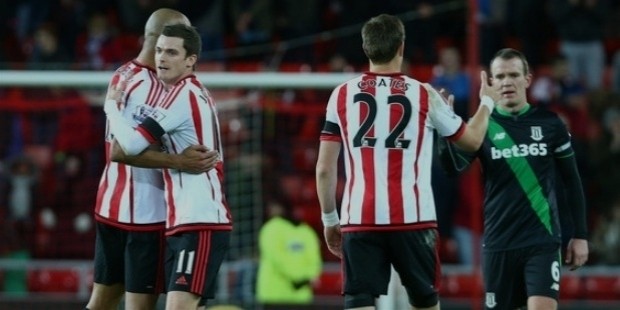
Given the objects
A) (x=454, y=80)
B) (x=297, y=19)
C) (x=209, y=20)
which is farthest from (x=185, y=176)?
(x=297, y=19)

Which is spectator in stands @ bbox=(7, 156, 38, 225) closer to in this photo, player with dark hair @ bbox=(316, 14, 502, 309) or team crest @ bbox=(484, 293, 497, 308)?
team crest @ bbox=(484, 293, 497, 308)

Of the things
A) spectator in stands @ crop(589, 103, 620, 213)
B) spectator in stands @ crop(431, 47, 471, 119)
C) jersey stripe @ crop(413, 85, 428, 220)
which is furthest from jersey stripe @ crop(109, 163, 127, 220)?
spectator in stands @ crop(589, 103, 620, 213)

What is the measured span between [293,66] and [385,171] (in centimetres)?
866

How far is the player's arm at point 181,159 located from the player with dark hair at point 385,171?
0.60 meters

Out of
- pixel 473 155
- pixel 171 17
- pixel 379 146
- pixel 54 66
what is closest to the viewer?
pixel 379 146

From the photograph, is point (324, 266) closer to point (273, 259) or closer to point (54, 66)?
point (273, 259)

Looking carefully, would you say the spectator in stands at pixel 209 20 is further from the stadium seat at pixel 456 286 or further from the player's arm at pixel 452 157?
the player's arm at pixel 452 157

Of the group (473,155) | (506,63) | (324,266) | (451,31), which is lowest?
(324,266)

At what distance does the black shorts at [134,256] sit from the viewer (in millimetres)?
7996

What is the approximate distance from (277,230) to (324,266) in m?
1.61

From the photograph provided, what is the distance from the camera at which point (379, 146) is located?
24.7 feet

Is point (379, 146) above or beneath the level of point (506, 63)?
beneath

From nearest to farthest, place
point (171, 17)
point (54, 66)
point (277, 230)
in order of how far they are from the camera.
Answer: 1. point (171, 17)
2. point (277, 230)
3. point (54, 66)

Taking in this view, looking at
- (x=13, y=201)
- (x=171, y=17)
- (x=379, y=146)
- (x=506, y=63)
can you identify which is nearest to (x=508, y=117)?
(x=506, y=63)
